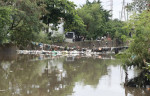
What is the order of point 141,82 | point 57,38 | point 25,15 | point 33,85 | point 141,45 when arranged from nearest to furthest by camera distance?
point 141,45 → point 141,82 → point 33,85 → point 25,15 → point 57,38

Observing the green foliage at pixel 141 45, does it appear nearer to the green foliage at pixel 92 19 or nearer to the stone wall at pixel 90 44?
the stone wall at pixel 90 44

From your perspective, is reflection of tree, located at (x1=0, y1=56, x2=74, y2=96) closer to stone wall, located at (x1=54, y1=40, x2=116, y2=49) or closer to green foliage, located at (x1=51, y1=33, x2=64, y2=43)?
stone wall, located at (x1=54, y1=40, x2=116, y2=49)

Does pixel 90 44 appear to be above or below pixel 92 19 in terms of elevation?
below

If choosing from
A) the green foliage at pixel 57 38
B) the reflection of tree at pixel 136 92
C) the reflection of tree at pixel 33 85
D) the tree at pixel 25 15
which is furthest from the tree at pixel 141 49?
the green foliage at pixel 57 38

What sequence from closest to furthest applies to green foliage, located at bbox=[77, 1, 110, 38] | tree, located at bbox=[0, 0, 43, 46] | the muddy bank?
the muddy bank, tree, located at bbox=[0, 0, 43, 46], green foliage, located at bbox=[77, 1, 110, 38]

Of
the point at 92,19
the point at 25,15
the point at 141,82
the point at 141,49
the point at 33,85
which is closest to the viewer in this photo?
the point at 141,49

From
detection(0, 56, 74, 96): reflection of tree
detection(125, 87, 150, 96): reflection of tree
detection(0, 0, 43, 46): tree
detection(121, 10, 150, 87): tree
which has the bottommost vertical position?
detection(125, 87, 150, 96): reflection of tree

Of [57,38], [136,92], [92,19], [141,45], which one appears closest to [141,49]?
[141,45]

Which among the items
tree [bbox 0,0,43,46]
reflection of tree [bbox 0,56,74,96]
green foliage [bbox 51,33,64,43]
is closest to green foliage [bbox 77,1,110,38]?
green foliage [bbox 51,33,64,43]

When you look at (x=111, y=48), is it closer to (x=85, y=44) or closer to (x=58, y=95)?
(x=85, y=44)

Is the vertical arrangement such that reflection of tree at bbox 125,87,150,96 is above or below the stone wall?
below

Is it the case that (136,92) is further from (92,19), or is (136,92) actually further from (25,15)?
(92,19)

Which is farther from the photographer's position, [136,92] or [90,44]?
[90,44]

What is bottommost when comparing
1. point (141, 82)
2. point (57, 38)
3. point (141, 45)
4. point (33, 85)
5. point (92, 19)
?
point (33, 85)
